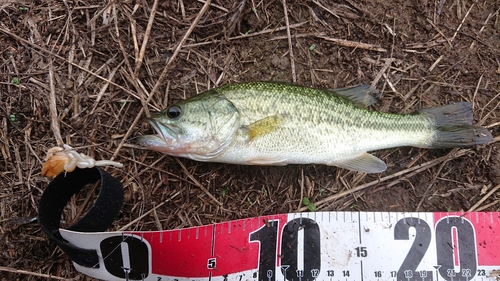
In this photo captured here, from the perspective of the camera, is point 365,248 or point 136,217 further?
point 136,217

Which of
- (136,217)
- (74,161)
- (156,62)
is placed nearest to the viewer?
(74,161)

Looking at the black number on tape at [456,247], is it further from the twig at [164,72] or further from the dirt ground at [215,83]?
the twig at [164,72]

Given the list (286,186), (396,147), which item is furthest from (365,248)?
(396,147)

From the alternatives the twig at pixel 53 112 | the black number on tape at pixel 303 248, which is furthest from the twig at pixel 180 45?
the black number on tape at pixel 303 248

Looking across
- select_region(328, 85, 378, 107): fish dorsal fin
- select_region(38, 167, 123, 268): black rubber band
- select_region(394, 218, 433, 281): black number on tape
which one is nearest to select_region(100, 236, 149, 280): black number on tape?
select_region(38, 167, 123, 268): black rubber band

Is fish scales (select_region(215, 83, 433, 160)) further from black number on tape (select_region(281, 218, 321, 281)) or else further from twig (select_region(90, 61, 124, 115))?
twig (select_region(90, 61, 124, 115))

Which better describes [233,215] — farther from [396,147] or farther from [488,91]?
[488,91]
